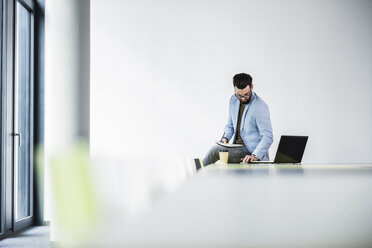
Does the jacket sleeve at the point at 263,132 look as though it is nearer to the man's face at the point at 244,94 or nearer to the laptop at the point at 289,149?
the man's face at the point at 244,94

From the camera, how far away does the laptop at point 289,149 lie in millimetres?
3371

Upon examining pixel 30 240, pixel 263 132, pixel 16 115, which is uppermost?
pixel 16 115

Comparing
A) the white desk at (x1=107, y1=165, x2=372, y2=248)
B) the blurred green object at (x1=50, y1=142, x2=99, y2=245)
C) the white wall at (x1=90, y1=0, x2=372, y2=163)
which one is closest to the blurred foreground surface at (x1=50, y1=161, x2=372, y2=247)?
the white desk at (x1=107, y1=165, x2=372, y2=248)

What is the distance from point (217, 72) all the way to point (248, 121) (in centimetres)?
172

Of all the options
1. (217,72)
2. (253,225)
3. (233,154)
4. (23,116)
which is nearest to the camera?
(253,225)

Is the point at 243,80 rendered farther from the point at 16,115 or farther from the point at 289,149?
the point at 16,115

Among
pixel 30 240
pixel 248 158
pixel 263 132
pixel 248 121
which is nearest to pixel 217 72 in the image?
pixel 248 121

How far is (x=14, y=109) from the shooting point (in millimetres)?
4914

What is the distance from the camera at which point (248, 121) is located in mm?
4668

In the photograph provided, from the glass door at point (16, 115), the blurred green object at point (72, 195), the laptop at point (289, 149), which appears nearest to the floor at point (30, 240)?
the glass door at point (16, 115)

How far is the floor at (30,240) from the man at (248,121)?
1827 millimetres

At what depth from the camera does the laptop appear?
11.1 feet

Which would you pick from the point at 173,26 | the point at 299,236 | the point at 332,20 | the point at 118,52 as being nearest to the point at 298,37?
the point at 332,20

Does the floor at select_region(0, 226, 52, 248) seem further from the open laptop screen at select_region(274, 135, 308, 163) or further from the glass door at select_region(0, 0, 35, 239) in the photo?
the open laptop screen at select_region(274, 135, 308, 163)
